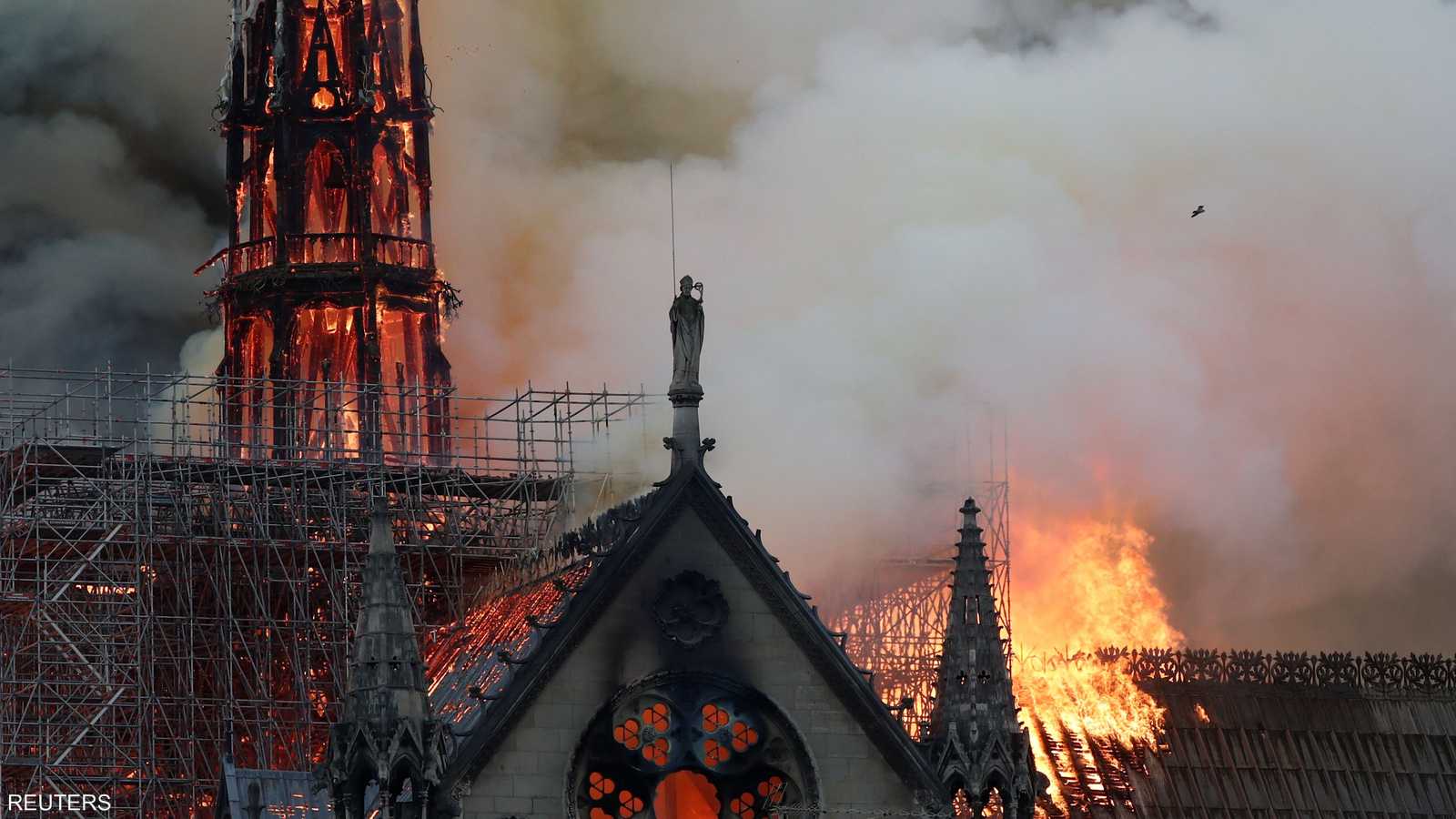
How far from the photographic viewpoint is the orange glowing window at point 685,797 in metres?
69.2

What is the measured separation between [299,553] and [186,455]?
171 inches

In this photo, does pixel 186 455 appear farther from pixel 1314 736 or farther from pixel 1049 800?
pixel 1314 736

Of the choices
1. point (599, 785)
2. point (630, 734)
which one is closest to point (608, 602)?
point (630, 734)

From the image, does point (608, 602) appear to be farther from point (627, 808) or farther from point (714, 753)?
point (627, 808)

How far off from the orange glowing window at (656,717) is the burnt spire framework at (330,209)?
5579 cm

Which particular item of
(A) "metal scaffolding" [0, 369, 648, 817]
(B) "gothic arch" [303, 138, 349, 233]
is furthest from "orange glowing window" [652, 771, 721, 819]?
(B) "gothic arch" [303, 138, 349, 233]

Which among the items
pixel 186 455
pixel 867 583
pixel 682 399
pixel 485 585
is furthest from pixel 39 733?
pixel 682 399

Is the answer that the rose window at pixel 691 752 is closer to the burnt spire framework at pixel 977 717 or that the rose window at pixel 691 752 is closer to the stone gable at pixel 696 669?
the stone gable at pixel 696 669

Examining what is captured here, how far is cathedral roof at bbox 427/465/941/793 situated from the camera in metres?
65.9

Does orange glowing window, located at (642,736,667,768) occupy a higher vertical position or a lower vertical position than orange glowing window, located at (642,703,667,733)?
lower

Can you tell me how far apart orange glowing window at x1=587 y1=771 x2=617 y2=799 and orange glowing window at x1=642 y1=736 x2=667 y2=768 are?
82 cm

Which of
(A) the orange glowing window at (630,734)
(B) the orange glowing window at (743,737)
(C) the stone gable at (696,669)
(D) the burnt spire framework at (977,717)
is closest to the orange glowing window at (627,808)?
(A) the orange glowing window at (630,734)

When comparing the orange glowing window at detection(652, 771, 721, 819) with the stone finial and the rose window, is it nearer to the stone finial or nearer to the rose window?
the rose window

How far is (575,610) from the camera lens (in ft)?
218
